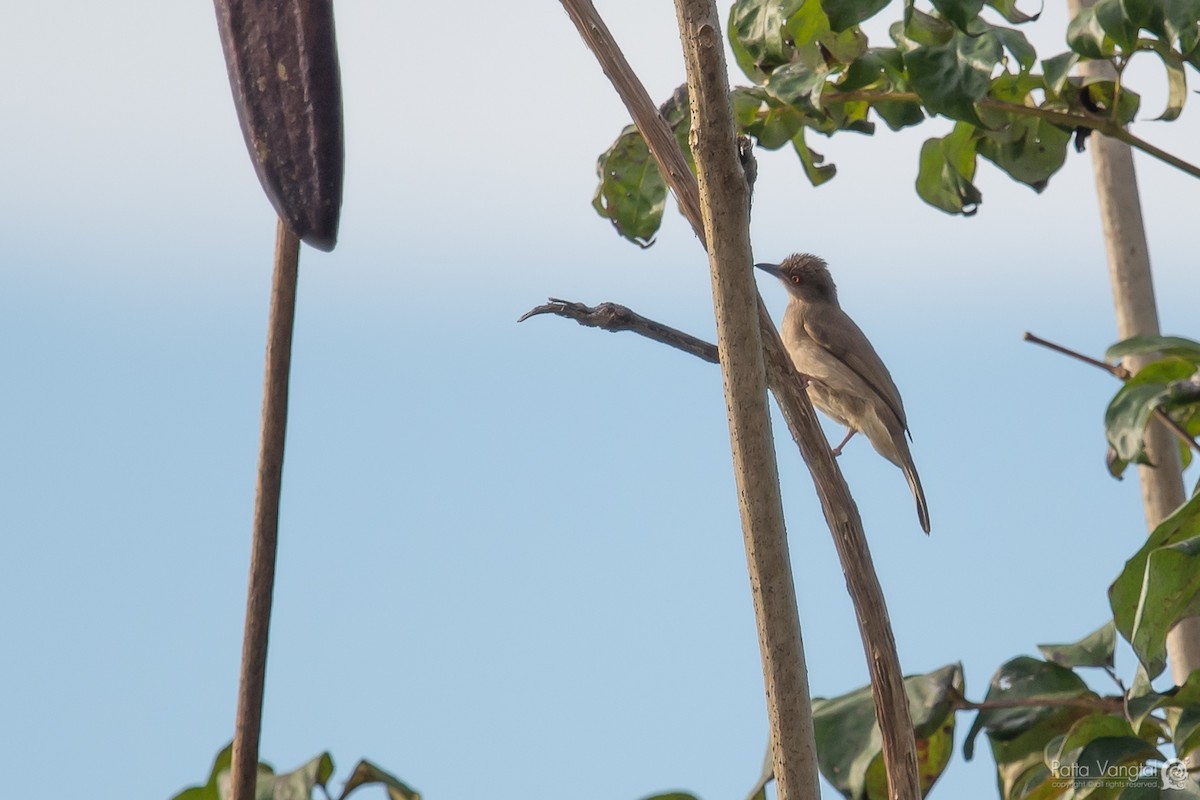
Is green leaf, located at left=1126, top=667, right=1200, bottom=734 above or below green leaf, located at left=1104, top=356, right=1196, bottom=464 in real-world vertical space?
below

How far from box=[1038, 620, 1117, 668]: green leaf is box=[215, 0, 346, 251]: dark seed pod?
1.81 m

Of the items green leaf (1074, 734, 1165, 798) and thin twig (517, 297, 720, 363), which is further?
green leaf (1074, 734, 1165, 798)

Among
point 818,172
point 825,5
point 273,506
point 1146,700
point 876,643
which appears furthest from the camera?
point 818,172

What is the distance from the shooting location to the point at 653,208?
89.4 inches

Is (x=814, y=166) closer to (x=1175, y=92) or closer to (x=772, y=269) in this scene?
(x=1175, y=92)

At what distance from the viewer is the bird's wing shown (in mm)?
3758

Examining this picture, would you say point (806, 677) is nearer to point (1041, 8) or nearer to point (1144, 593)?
point (1144, 593)

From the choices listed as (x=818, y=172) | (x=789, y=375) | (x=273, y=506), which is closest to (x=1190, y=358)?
(x=818, y=172)

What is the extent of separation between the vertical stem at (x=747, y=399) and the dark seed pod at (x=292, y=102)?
0.26 metres

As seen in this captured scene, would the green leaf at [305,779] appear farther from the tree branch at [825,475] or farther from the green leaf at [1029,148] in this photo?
the green leaf at [1029,148]

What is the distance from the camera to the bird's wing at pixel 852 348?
3.76 metres

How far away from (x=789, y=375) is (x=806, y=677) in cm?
35

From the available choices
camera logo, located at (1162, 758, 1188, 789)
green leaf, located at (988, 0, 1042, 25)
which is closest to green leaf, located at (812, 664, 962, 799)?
camera logo, located at (1162, 758, 1188, 789)

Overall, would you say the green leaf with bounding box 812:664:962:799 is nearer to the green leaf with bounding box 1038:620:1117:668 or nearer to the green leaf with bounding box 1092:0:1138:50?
the green leaf with bounding box 1038:620:1117:668
